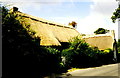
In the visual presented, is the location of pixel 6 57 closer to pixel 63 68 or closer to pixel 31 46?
pixel 31 46

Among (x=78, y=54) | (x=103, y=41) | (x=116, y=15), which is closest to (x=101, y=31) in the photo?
(x=116, y=15)

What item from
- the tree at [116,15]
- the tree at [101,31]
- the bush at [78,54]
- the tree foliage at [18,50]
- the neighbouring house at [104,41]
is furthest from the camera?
the tree at [101,31]

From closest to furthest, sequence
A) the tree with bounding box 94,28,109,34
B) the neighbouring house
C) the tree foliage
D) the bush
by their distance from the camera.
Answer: the tree foliage
the bush
the neighbouring house
the tree with bounding box 94,28,109,34

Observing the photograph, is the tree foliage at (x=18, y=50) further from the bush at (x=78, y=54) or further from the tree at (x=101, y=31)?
the tree at (x=101, y=31)

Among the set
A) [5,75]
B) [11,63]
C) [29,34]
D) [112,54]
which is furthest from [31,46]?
[112,54]

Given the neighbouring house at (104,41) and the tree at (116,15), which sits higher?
the tree at (116,15)

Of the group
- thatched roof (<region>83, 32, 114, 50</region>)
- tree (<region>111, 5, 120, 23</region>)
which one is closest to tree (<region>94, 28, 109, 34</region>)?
tree (<region>111, 5, 120, 23</region>)

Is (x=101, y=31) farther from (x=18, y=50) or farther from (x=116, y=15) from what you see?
(x=18, y=50)

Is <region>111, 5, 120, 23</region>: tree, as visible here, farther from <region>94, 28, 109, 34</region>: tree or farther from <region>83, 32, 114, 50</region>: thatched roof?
<region>94, 28, 109, 34</region>: tree

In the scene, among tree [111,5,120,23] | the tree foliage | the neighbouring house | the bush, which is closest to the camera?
the tree foliage

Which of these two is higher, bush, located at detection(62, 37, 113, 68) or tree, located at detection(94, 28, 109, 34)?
tree, located at detection(94, 28, 109, 34)

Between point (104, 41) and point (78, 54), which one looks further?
point (104, 41)

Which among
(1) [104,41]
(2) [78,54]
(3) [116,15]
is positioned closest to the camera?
(2) [78,54]

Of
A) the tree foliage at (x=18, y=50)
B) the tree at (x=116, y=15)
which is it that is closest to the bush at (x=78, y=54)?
the tree foliage at (x=18, y=50)
